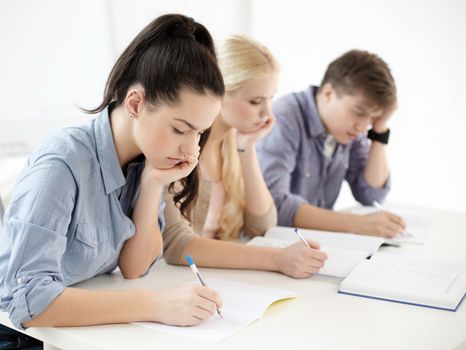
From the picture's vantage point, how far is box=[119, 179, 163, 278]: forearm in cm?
153

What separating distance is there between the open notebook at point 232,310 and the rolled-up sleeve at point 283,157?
26.7 inches

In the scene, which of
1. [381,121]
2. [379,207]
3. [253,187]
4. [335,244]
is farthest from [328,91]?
[335,244]

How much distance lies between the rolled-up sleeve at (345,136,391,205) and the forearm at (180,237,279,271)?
37.6 inches

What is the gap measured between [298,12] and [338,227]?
2.44 meters

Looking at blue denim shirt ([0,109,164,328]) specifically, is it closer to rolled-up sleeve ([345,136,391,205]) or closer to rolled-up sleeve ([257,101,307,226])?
rolled-up sleeve ([257,101,307,226])

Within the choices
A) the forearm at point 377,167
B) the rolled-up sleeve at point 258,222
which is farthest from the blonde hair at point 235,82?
the forearm at point 377,167

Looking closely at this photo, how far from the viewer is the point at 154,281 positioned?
155 centimetres

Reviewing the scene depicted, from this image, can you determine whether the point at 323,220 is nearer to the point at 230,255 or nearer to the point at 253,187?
the point at 253,187

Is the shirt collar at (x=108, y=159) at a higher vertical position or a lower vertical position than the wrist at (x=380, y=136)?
higher

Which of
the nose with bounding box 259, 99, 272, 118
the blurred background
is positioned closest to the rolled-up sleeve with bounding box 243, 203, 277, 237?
the nose with bounding box 259, 99, 272, 118

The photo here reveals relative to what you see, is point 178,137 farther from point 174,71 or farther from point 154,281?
point 154,281

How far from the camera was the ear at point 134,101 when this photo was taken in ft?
4.43

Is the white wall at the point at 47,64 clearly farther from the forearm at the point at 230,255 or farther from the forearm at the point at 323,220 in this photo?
the forearm at the point at 230,255

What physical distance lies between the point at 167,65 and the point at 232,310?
0.52m
